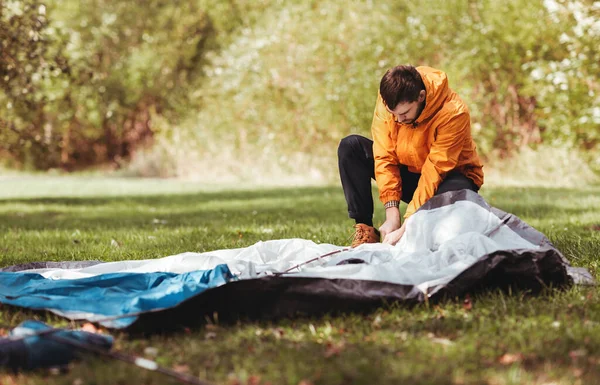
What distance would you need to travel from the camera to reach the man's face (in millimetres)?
3490

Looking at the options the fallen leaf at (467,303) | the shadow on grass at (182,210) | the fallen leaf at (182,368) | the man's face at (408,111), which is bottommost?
the shadow on grass at (182,210)

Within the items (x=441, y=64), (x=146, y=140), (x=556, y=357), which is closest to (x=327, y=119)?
(x=441, y=64)

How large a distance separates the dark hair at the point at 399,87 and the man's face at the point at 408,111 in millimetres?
24

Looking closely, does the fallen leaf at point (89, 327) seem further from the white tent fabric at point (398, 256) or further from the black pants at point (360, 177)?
the black pants at point (360, 177)

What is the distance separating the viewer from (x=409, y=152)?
3867 millimetres

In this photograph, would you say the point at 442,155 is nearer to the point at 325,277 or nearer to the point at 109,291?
the point at 325,277

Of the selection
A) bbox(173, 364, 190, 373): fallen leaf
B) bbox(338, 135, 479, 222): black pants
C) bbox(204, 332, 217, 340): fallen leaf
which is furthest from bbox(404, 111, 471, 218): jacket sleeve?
bbox(173, 364, 190, 373): fallen leaf

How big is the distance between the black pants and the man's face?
488 millimetres

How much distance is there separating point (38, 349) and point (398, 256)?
5.61 ft

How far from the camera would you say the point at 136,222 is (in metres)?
6.59

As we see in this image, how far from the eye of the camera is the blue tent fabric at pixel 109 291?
2631 millimetres

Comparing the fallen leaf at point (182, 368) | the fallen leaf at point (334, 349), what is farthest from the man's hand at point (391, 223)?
the fallen leaf at point (182, 368)

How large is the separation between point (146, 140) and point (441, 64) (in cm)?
1016

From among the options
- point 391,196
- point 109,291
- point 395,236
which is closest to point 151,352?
point 109,291
